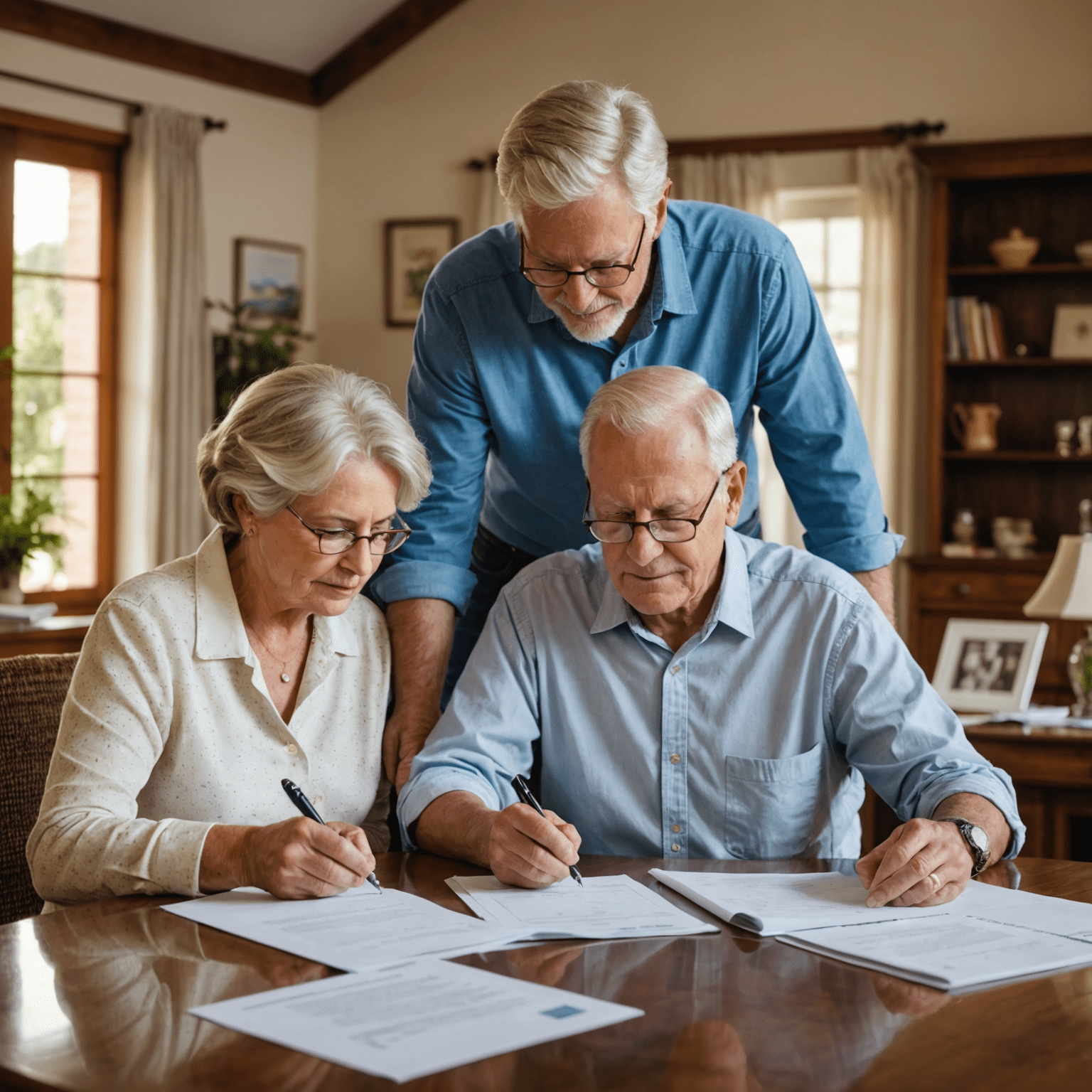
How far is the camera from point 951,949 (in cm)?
128

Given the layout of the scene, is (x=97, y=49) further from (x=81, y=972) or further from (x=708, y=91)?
(x=81, y=972)

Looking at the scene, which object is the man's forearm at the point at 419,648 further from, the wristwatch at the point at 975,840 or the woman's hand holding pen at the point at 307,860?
the wristwatch at the point at 975,840

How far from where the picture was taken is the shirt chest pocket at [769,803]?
1.79m

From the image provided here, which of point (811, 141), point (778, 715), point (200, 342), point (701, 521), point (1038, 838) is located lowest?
point (1038, 838)

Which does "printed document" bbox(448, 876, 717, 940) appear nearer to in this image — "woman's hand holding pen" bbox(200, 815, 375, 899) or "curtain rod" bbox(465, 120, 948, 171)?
"woman's hand holding pen" bbox(200, 815, 375, 899)

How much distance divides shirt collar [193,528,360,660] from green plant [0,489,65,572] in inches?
131

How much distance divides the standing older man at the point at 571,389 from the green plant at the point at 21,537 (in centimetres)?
316

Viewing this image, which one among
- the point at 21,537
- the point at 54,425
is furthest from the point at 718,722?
the point at 54,425

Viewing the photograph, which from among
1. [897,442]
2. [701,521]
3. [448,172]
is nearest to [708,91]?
[448,172]

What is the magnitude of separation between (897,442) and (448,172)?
2.63m

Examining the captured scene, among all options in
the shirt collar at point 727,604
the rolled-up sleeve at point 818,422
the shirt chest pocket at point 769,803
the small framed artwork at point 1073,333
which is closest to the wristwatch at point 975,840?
the shirt chest pocket at point 769,803

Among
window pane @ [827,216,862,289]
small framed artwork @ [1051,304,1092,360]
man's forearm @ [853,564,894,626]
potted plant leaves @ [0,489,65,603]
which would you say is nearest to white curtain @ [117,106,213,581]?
potted plant leaves @ [0,489,65,603]

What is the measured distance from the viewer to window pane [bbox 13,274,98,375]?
5.70 m

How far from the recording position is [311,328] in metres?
7.08
